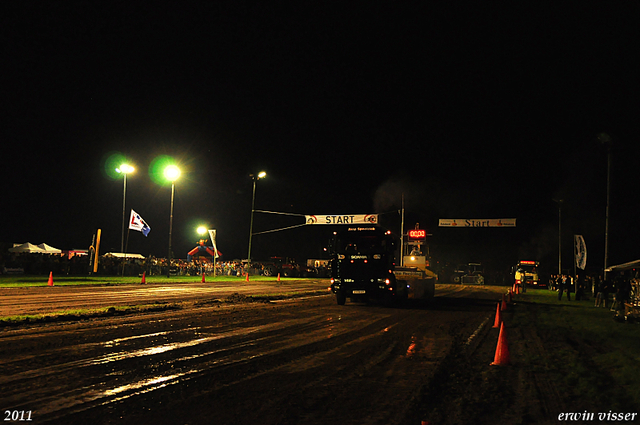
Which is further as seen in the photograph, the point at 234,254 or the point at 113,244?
the point at 234,254

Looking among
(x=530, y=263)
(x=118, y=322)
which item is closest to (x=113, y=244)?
(x=530, y=263)

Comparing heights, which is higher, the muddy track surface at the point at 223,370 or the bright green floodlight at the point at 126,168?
the bright green floodlight at the point at 126,168

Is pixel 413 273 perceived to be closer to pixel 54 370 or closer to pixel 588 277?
pixel 54 370

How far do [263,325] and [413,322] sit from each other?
4792 mm

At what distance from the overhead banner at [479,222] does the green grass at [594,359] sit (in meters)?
→ 48.4

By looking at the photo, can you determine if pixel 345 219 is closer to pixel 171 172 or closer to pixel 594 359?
pixel 171 172

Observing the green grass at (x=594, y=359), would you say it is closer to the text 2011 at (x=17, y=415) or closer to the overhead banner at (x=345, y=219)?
the text 2011 at (x=17, y=415)

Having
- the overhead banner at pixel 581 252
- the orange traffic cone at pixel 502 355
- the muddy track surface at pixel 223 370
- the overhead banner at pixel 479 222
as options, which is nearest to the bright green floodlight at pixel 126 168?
the muddy track surface at pixel 223 370

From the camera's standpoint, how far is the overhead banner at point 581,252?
2606 cm

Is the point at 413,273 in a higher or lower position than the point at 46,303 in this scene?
higher

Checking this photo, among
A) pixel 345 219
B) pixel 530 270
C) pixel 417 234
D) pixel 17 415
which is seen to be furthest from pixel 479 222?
pixel 17 415

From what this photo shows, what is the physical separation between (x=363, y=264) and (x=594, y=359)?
11.8 meters

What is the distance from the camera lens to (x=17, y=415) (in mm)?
5207

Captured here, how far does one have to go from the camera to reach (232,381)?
23.1 feet
